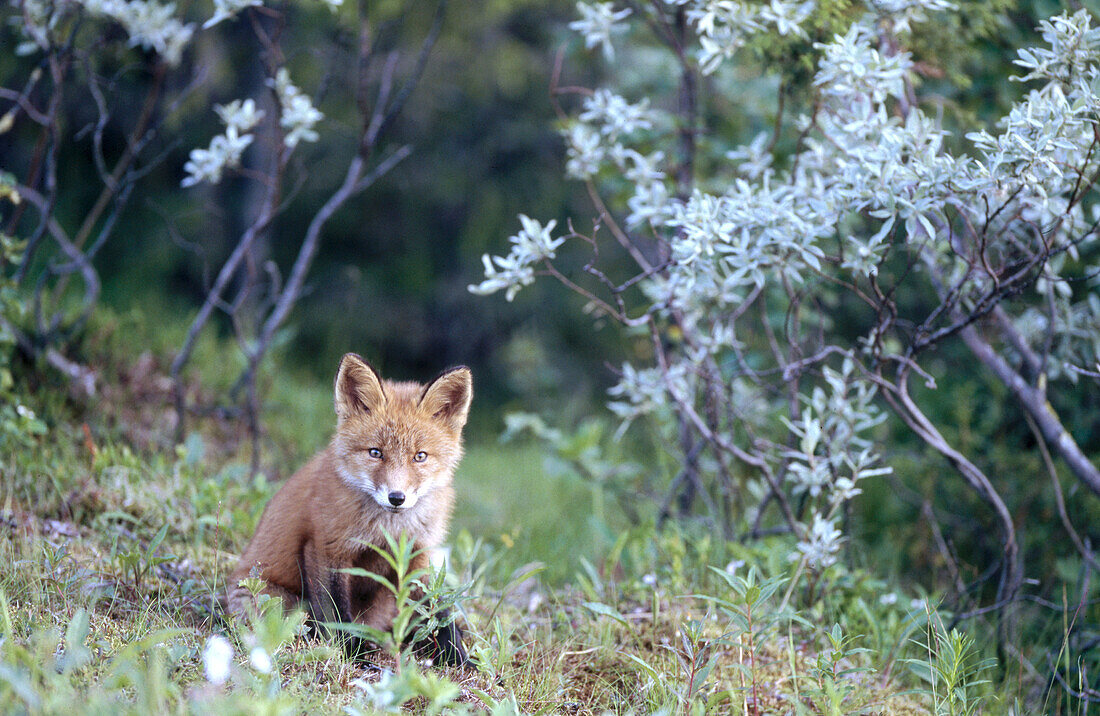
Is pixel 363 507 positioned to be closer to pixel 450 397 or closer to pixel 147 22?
pixel 450 397

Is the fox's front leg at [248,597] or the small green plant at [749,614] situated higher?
the small green plant at [749,614]

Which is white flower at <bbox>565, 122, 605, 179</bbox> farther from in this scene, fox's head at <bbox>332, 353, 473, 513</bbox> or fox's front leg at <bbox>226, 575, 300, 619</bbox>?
fox's front leg at <bbox>226, 575, 300, 619</bbox>

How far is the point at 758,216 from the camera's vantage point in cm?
343

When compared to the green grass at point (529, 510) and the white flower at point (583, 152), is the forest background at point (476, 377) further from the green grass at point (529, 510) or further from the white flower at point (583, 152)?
the white flower at point (583, 152)

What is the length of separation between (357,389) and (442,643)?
1005 millimetres

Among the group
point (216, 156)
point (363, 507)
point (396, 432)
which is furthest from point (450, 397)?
point (216, 156)

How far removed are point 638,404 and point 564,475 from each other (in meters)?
1.75

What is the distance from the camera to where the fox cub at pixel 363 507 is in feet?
9.30

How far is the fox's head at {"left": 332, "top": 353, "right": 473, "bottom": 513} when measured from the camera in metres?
2.88

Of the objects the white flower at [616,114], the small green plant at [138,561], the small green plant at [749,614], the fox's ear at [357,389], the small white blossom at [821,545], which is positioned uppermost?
the white flower at [616,114]

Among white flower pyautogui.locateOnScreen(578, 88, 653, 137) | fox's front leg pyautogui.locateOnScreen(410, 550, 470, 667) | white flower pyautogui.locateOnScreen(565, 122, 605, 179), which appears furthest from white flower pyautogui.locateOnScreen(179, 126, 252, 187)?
fox's front leg pyautogui.locateOnScreen(410, 550, 470, 667)

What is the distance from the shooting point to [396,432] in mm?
2934

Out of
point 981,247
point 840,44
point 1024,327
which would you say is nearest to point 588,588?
point 981,247

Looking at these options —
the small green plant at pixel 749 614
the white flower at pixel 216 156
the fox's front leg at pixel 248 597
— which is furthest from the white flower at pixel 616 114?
the fox's front leg at pixel 248 597
